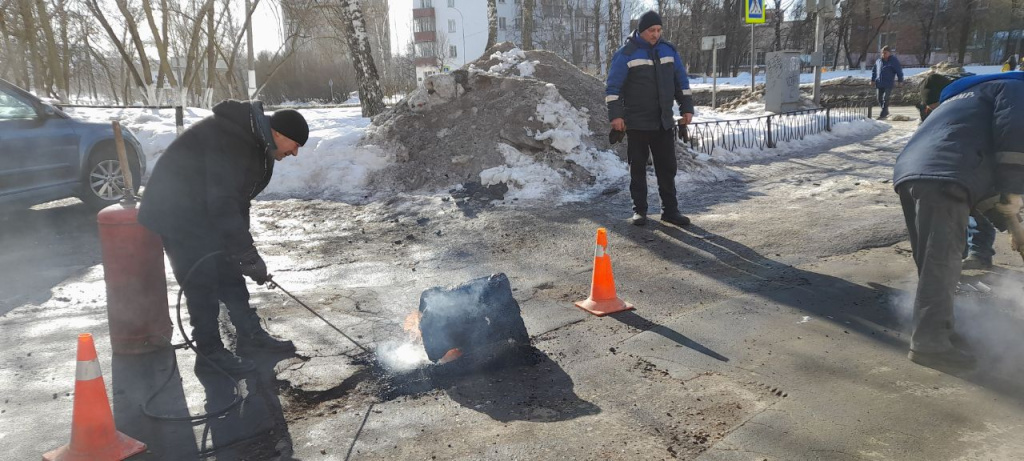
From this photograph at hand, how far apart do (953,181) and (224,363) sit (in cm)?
403

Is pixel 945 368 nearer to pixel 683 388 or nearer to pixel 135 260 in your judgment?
pixel 683 388

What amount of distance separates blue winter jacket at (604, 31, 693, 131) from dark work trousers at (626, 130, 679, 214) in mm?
119

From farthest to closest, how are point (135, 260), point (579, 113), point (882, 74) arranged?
1. point (882, 74)
2. point (579, 113)
3. point (135, 260)

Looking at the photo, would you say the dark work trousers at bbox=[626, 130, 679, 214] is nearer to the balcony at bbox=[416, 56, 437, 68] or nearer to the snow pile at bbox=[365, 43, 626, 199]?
the snow pile at bbox=[365, 43, 626, 199]

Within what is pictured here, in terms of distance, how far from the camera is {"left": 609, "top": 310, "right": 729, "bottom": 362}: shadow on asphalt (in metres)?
3.93

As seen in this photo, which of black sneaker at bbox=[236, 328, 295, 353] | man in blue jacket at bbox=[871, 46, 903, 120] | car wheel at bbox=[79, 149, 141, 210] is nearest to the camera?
black sneaker at bbox=[236, 328, 295, 353]

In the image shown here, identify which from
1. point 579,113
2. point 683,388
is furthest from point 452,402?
point 579,113

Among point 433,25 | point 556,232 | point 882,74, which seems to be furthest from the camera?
point 433,25

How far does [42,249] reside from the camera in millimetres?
7062

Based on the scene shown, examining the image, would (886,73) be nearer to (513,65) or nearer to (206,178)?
(513,65)

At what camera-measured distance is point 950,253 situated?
3.49 metres

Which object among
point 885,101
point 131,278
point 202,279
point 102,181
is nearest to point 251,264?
point 202,279

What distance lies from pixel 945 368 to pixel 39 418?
4.61 metres

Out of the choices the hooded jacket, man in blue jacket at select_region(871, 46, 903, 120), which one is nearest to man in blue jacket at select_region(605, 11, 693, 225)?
the hooded jacket
